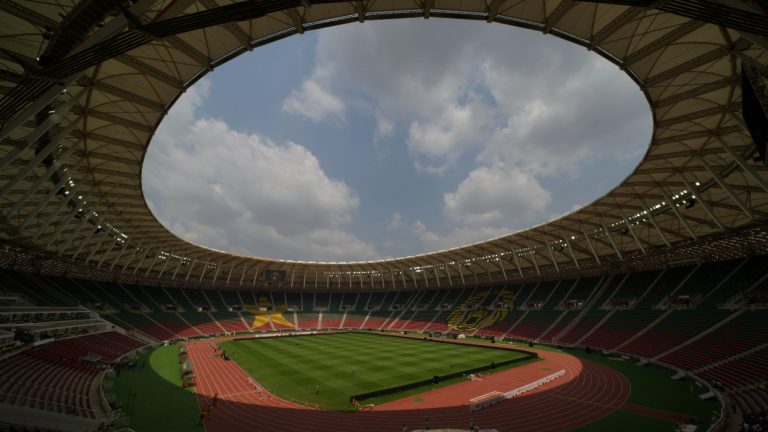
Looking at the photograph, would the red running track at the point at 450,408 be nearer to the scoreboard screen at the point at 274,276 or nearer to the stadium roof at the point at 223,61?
the stadium roof at the point at 223,61

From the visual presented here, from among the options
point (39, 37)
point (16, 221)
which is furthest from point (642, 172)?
point (16, 221)

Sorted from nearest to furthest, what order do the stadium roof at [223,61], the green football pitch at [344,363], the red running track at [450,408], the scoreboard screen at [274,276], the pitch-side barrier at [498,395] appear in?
the stadium roof at [223,61]
the red running track at [450,408]
the pitch-side barrier at [498,395]
the green football pitch at [344,363]
the scoreboard screen at [274,276]

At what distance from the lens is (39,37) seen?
13.0 metres

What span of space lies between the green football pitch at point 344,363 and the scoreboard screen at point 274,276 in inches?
719

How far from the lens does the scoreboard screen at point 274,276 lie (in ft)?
239

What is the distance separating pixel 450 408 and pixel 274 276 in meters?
57.5

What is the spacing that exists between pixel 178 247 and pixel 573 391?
2213 inches

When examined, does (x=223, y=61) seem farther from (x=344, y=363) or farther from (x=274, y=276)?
(x=274, y=276)

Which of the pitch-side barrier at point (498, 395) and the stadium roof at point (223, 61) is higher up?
the stadium roof at point (223, 61)

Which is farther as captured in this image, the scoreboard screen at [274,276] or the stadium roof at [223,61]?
the scoreboard screen at [274,276]

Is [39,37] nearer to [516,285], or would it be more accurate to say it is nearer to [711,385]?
[711,385]

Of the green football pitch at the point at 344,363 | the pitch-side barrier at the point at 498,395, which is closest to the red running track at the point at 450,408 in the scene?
the pitch-side barrier at the point at 498,395

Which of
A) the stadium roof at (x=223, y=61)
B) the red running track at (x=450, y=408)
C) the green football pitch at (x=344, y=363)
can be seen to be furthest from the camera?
the green football pitch at (x=344, y=363)

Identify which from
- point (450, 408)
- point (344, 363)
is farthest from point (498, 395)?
point (344, 363)
